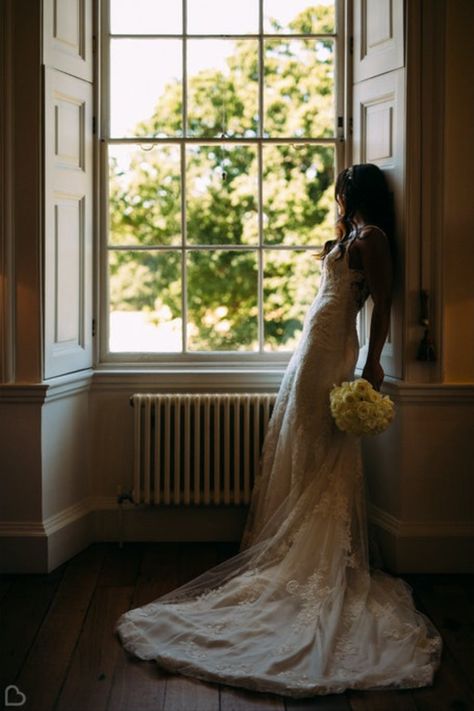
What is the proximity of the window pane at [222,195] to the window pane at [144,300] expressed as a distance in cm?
21

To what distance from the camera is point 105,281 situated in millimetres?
4039

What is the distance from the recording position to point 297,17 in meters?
3.98

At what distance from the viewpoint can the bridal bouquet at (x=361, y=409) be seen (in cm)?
319

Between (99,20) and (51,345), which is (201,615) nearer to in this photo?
(51,345)

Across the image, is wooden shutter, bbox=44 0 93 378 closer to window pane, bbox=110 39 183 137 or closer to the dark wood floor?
window pane, bbox=110 39 183 137

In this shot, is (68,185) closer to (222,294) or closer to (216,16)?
(222,294)

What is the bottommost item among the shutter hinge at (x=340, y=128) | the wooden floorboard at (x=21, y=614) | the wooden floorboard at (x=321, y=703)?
the wooden floorboard at (x=321, y=703)

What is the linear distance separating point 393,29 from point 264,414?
1772mm

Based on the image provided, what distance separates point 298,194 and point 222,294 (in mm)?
605

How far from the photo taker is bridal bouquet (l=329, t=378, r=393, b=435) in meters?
3.19

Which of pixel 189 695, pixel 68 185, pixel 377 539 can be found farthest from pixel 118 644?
pixel 68 185

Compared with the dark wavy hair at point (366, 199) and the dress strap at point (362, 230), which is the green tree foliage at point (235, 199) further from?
the dress strap at point (362, 230)

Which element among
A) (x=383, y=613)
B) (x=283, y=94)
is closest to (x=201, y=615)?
(x=383, y=613)

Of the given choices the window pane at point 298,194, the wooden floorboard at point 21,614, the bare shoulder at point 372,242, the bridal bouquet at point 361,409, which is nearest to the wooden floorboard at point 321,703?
the wooden floorboard at point 21,614
